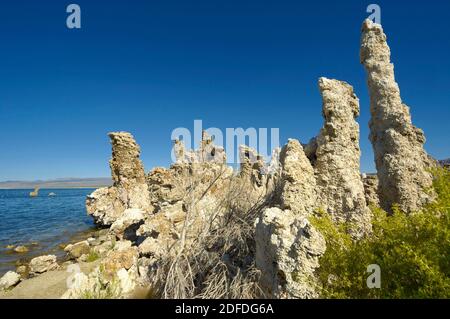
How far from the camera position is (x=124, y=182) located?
27938 millimetres

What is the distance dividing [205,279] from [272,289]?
178cm

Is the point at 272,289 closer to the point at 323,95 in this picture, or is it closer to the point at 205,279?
the point at 205,279

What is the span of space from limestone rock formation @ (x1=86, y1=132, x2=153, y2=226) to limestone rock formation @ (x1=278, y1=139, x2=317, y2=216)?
22502 millimetres

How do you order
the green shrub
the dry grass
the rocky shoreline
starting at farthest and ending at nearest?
the dry grass
the rocky shoreline
the green shrub

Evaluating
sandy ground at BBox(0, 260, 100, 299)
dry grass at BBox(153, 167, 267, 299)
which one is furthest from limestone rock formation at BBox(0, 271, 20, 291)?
dry grass at BBox(153, 167, 267, 299)

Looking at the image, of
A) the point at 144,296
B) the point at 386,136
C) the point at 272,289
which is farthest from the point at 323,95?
the point at 144,296

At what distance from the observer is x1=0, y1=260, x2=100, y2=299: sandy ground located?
34.2 ft

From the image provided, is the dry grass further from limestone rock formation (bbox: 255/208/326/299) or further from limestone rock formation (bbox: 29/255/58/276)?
limestone rock formation (bbox: 29/255/58/276)

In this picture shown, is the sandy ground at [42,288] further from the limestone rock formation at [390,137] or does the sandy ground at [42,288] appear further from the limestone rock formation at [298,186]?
the limestone rock formation at [390,137]

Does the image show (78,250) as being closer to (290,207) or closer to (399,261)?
(290,207)

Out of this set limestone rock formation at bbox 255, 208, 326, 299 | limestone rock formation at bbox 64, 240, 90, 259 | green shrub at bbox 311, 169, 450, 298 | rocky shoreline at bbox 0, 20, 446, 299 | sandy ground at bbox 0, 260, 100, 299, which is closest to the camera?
green shrub at bbox 311, 169, 450, 298

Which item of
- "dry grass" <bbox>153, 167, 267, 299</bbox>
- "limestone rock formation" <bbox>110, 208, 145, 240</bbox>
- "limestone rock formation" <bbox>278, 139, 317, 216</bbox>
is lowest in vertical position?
"limestone rock formation" <bbox>110, 208, 145, 240</bbox>

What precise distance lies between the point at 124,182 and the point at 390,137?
24538 mm

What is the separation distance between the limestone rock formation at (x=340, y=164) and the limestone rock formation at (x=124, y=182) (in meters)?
22.4
